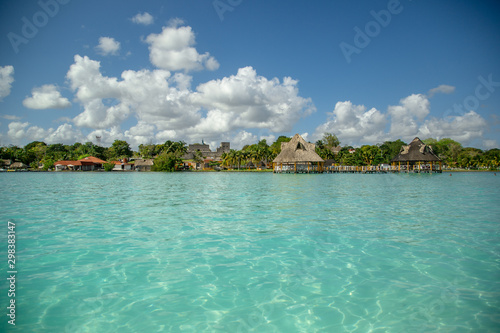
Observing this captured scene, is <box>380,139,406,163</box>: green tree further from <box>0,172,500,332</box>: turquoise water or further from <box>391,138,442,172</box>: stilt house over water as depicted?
<box>0,172,500,332</box>: turquoise water

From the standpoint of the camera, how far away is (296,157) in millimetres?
57094

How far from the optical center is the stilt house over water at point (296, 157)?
57062 millimetres

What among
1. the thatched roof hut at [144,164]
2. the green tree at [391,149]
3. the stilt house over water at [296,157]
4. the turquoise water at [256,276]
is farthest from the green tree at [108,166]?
the turquoise water at [256,276]

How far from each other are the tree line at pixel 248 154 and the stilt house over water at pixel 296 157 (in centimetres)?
1332

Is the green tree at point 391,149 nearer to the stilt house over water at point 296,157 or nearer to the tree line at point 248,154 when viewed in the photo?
the tree line at point 248,154

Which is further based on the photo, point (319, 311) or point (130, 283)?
point (130, 283)

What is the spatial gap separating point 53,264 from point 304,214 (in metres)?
8.60

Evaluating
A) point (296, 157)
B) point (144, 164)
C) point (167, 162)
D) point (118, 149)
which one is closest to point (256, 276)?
point (296, 157)

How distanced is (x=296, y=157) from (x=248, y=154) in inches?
936

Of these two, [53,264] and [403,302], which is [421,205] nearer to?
[403,302]

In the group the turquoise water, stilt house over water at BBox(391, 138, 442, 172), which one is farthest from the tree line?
the turquoise water

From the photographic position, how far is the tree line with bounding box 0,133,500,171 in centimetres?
7400

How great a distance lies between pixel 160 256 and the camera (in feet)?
22.3

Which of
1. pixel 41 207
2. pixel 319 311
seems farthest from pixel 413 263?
pixel 41 207
